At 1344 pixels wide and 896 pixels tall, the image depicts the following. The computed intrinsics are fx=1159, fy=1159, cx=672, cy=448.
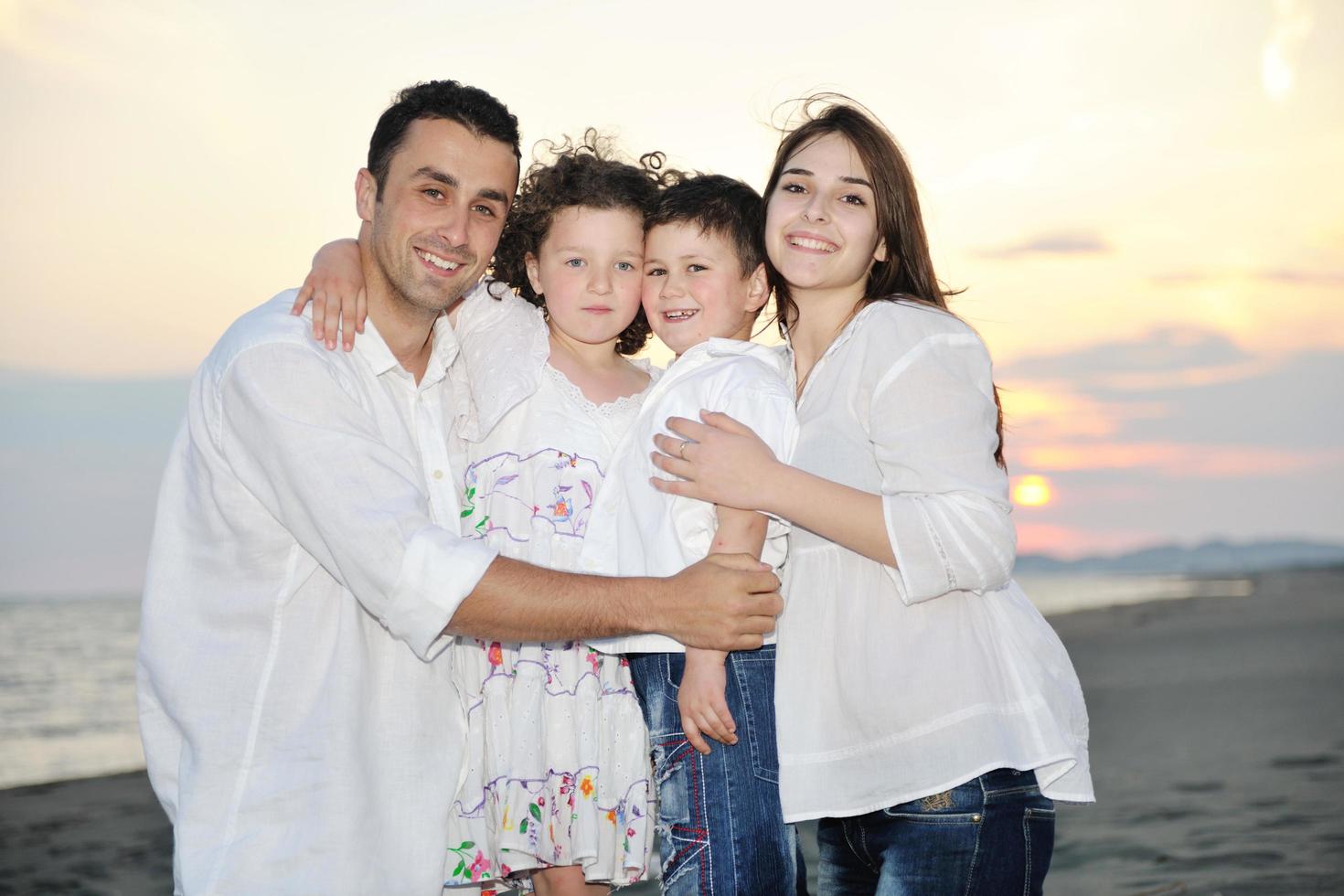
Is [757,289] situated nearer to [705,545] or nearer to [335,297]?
[705,545]

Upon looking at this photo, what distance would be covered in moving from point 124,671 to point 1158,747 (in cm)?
1323

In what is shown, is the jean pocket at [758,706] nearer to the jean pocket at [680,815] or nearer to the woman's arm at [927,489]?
the jean pocket at [680,815]

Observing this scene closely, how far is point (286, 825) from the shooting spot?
271 cm

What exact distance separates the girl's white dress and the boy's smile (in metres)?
0.33

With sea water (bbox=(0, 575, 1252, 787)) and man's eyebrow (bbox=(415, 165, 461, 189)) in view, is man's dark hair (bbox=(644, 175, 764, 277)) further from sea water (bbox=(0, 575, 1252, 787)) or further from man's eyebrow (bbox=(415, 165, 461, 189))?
sea water (bbox=(0, 575, 1252, 787))

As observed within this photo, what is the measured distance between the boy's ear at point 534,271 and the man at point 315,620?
83 centimetres

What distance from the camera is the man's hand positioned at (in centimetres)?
267

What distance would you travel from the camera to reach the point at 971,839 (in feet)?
7.99

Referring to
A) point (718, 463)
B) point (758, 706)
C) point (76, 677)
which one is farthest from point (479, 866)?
point (76, 677)

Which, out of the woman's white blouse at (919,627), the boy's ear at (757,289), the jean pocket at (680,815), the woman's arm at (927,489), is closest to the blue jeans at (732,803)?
the jean pocket at (680,815)

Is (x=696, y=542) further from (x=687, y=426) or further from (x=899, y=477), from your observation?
(x=899, y=477)

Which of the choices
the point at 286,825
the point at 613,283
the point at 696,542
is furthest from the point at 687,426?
the point at 286,825

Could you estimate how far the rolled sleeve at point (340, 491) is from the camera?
2688mm

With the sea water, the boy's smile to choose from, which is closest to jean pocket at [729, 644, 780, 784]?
the boy's smile
